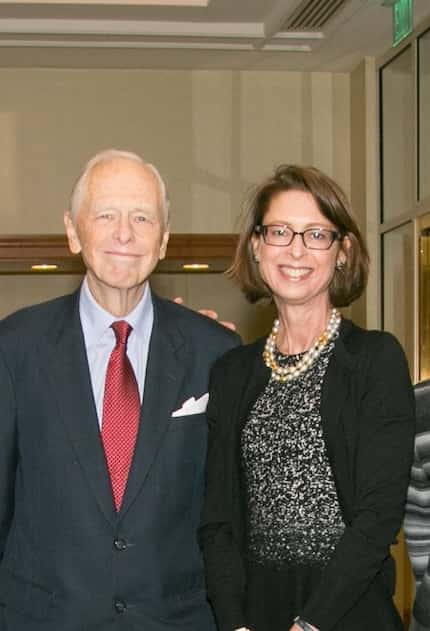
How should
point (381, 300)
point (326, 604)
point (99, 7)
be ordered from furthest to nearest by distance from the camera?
point (381, 300), point (99, 7), point (326, 604)

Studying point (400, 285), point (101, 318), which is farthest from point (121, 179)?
point (400, 285)

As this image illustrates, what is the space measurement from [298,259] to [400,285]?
201 inches

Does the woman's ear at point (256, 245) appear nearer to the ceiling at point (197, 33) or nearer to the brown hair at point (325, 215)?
the brown hair at point (325, 215)

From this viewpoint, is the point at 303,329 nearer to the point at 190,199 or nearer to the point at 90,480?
the point at 90,480

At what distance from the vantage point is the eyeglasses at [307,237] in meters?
2.65

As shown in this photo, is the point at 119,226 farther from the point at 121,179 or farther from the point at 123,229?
the point at 121,179

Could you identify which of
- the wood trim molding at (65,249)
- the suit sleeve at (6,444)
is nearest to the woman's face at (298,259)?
the suit sleeve at (6,444)

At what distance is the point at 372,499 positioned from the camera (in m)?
2.40

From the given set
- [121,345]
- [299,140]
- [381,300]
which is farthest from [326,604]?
[299,140]

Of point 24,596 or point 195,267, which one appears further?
point 195,267

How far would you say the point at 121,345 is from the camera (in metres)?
2.83

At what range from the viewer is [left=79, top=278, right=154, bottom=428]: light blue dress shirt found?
282 centimetres

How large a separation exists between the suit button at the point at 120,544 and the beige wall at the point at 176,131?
5.67 metres

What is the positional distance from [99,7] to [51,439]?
466cm
